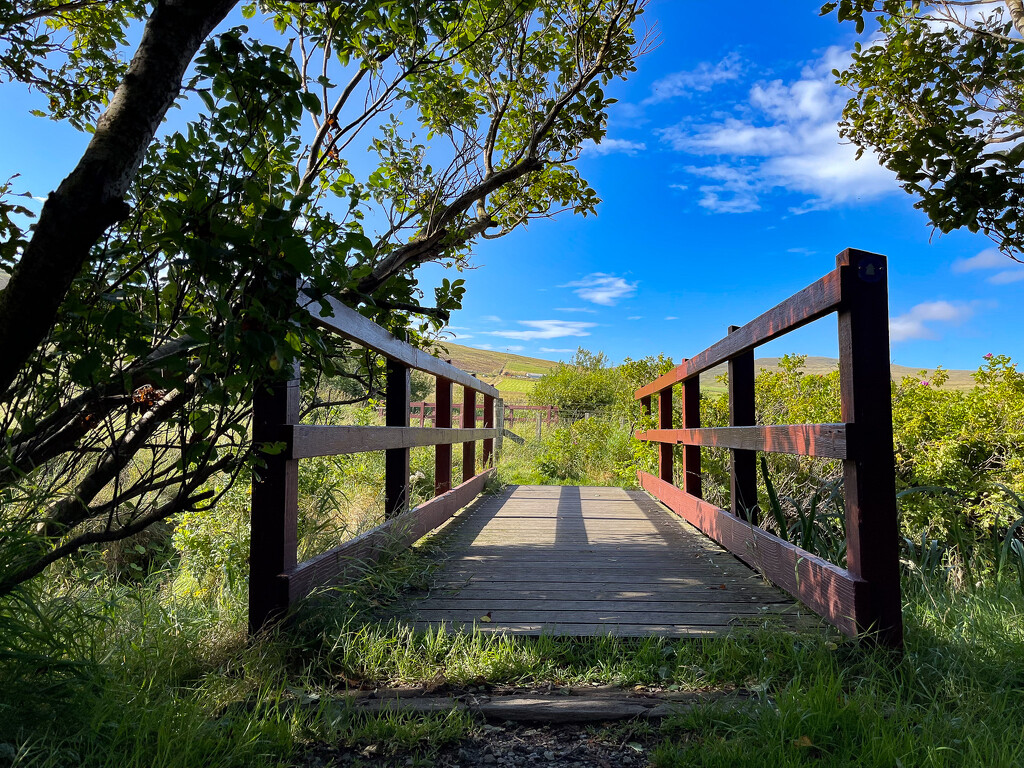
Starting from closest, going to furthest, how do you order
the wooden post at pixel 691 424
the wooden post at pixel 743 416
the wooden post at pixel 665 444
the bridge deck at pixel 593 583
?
the bridge deck at pixel 593 583 → the wooden post at pixel 743 416 → the wooden post at pixel 691 424 → the wooden post at pixel 665 444

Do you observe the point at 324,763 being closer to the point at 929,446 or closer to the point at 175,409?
the point at 175,409

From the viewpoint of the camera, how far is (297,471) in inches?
94.0

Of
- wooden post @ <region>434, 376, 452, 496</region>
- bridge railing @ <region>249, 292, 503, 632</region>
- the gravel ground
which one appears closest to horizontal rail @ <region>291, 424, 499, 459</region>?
bridge railing @ <region>249, 292, 503, 632</region>

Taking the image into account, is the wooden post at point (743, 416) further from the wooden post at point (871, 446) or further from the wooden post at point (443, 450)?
the wooden post at point (443, 450)

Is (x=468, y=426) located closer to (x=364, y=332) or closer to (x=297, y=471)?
(x=364, y=332)

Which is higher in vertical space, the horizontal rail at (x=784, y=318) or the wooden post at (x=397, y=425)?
the horizontal rail at (x=784, y=318)

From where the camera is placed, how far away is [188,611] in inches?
97.5

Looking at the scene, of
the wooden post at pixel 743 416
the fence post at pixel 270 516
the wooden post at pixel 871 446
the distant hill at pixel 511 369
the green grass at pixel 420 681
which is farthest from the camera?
the distant hill at pixel 511 369

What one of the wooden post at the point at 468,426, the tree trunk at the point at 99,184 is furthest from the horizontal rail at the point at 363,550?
the wooden post at the point at 468,426

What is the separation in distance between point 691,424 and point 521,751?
12.1 ft

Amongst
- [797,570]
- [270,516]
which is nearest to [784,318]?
[797,570]

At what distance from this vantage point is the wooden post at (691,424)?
5.00m

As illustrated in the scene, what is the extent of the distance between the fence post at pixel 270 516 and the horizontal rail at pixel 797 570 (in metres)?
1.97

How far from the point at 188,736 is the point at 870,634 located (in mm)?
2063
